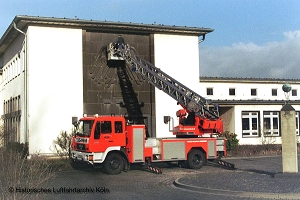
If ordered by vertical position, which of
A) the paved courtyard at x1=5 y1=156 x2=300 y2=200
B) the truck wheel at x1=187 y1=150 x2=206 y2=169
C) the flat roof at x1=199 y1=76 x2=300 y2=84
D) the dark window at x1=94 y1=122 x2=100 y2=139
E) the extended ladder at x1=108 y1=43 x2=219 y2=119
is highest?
the flat roof at x1=199 y1=76 x2=300 y2=84

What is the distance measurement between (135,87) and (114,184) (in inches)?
529

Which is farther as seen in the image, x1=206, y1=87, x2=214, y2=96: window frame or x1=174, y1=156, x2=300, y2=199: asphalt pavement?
x1=206, y1=87, x2=214, y2=96: window frame

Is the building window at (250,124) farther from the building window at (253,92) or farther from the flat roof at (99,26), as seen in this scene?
the flat roof at (99,26)

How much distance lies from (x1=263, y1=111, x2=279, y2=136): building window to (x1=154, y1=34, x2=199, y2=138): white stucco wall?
7.95m

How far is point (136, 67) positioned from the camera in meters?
25.8

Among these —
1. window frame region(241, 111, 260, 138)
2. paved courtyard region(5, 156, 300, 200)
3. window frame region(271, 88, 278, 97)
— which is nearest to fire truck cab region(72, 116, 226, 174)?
paved courtyard region(5, 156, 300, 200)

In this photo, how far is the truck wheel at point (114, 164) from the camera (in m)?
19.2

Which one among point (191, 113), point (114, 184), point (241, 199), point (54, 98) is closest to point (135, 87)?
point (54, 98)

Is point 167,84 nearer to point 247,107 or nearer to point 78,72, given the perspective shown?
point 78,72

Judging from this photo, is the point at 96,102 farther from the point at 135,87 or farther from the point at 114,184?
the point at 114,184

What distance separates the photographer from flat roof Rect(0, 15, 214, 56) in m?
26.6

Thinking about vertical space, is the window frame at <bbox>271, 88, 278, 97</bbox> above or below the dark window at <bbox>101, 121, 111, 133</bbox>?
above

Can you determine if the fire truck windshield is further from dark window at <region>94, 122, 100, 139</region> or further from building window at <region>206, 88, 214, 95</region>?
building window at <region>206, 88, 214, 95</region>

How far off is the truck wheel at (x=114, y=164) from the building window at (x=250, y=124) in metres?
17.0
